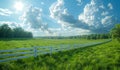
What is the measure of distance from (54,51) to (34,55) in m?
4.24

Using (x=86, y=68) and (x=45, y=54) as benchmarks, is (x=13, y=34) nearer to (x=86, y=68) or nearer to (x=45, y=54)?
(x=45, y=54)

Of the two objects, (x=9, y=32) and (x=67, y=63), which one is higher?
(x=9, y=32)

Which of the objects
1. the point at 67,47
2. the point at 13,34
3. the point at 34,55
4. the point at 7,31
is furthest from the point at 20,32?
the point at 34,55

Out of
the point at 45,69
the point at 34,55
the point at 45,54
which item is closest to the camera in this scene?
the point at 45,69

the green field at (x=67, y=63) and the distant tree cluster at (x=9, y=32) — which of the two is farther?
the distant tree cluster at (x=9, y=32)

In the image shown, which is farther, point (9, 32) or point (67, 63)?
point (9, 32)

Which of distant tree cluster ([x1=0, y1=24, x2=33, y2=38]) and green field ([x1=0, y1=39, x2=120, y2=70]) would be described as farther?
distant tree cluster ([x1=0, y1=24, x2=33, y2=38])

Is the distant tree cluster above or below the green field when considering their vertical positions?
above

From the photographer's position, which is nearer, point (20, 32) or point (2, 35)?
point (2, 35)

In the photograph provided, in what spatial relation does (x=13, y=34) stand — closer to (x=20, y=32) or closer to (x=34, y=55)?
(x=20, y=32)

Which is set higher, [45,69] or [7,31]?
[7,31]

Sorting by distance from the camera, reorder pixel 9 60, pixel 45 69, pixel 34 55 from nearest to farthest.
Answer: pixel 45 69, pixel 9 60, pixel 34 55

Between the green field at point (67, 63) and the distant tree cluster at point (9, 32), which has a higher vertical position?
the distant tree cluster at point (9, 32)

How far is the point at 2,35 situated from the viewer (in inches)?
3337
